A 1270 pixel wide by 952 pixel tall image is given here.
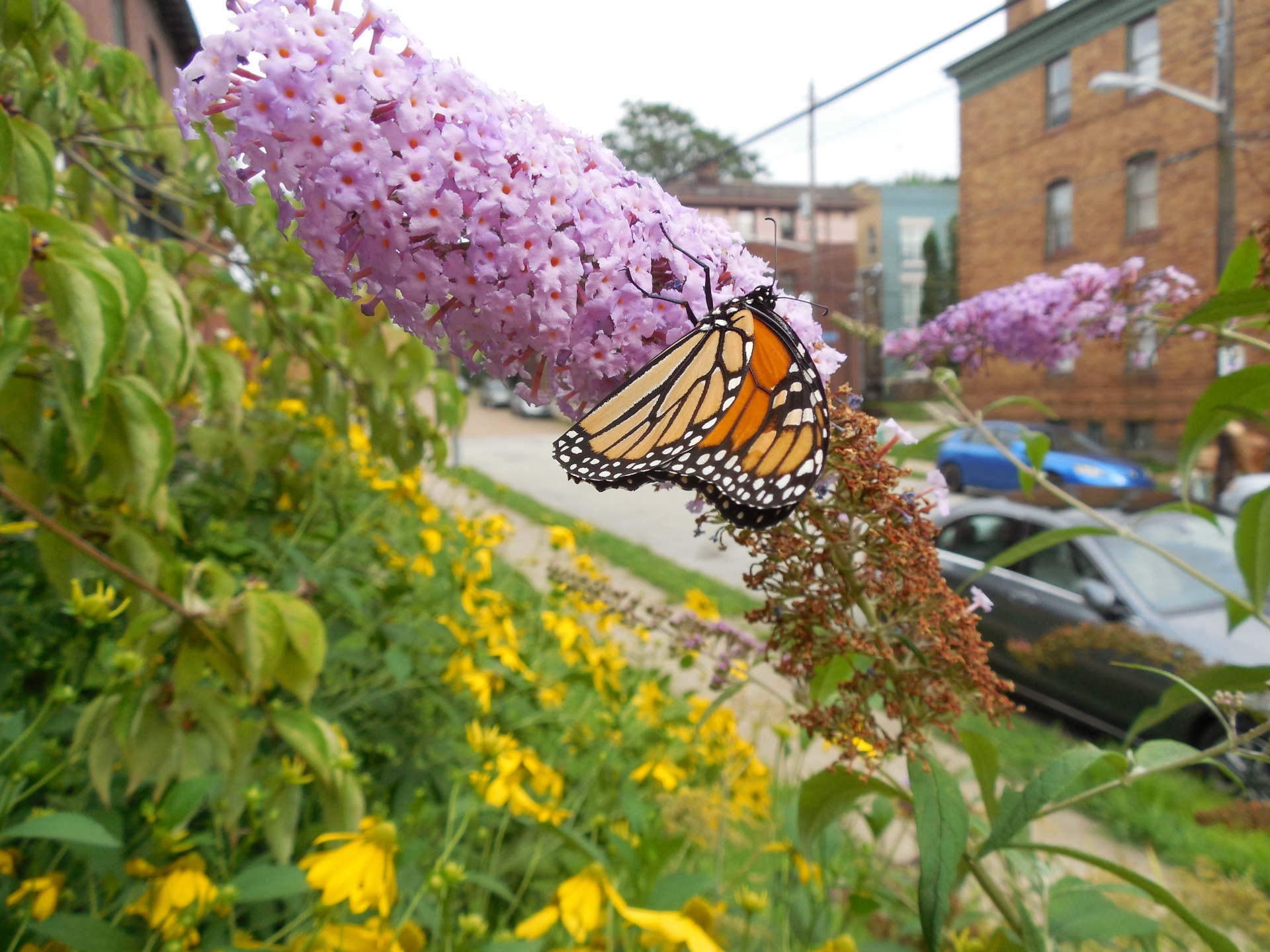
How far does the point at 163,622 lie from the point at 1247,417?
1.69 m

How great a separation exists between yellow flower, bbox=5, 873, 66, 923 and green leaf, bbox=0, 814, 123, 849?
0.12 m

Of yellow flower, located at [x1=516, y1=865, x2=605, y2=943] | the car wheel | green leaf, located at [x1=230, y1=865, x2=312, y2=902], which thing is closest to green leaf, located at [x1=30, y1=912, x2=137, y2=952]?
green leaf, located at [x1=230, y1=865, x2=312, y2=902]

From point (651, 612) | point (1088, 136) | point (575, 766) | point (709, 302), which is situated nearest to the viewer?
point (709, 302)

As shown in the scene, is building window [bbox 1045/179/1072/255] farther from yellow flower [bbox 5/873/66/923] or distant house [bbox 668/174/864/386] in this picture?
yellow flower [bbox 5/873/66/923]

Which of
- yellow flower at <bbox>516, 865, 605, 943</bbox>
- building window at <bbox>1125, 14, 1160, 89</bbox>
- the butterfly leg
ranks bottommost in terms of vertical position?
yellow flower at <bbox>516, 865, 605, 943</bbox>

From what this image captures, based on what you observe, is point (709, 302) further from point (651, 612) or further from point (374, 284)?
point (651, 612)

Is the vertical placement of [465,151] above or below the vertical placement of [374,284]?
above

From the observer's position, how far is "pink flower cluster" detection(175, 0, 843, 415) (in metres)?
0.79

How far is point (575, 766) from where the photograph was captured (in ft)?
7.79

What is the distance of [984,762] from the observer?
0.92m

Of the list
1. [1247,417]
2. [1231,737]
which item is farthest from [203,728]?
[1247,417]

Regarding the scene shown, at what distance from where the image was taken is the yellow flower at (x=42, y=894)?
1.01 metres

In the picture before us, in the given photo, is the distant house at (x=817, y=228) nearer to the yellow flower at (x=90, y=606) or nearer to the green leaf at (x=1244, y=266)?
the green leaf at (x=1244, y=266)

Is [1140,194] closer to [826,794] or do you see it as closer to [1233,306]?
[1233,306]
